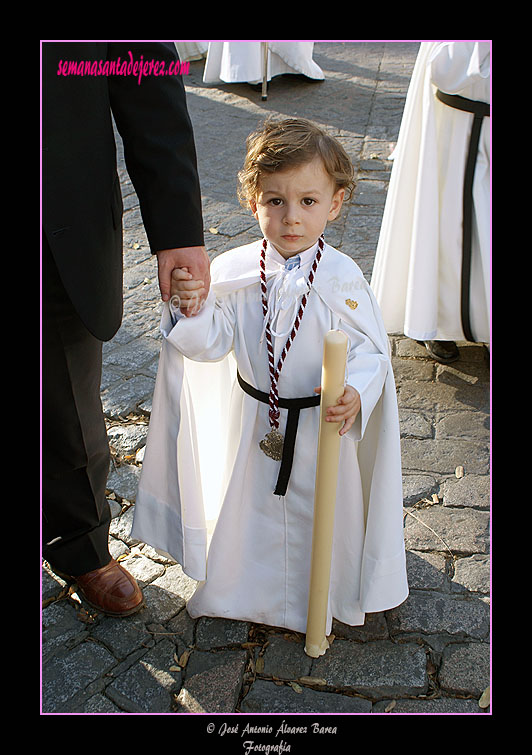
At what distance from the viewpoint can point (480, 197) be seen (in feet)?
10.8

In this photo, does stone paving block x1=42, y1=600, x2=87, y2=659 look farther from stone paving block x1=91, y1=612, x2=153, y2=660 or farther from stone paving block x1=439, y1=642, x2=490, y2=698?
stone paving block x1=439, y1=642, x2=490, y2=698

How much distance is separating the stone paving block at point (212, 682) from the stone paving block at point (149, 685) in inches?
1.5

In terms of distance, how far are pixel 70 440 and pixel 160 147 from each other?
0.83 meters

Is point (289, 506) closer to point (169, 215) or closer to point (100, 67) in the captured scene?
point (169, 215)

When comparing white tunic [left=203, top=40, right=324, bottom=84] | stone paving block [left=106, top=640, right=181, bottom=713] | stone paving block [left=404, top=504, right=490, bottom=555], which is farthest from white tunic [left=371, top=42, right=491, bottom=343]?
white tunic [left=203, top=40, right=324, bottom=84]

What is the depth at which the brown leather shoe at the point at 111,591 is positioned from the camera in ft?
7.64

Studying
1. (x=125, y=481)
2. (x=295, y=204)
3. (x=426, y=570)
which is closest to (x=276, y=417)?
(x=295, y=204)

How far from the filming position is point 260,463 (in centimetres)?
211

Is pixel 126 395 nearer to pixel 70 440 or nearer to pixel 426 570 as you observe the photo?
pixel 70 440

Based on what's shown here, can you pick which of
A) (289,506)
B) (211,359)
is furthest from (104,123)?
(289,506)

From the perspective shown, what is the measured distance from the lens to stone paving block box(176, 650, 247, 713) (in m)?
2.06

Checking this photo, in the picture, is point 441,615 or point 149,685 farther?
point 441,615

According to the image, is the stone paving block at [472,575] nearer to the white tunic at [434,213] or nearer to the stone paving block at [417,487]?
the stone paving block at [417,487]
